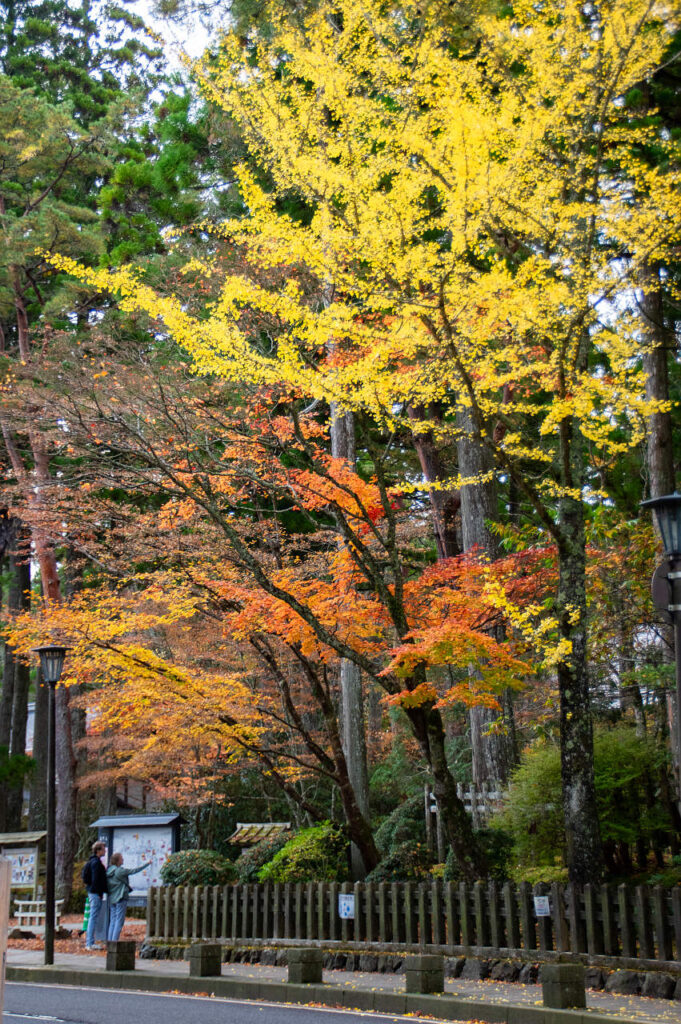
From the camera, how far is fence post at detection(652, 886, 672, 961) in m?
8.77

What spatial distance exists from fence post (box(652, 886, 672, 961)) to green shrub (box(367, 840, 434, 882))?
4097 mm

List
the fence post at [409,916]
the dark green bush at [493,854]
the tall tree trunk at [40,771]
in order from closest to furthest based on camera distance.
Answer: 1. the fence post at [409,916]
2. the dark green bush at [493,854]
3. the tall tree trunk at [40,771]

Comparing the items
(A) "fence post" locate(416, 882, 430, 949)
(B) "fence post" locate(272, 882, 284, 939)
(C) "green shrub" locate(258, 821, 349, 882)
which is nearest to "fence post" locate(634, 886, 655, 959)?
(A) "fence post" locate(416, 882, 430, 949)

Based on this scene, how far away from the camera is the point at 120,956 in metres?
12.2

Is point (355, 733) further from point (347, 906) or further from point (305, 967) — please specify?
point (305, 967)

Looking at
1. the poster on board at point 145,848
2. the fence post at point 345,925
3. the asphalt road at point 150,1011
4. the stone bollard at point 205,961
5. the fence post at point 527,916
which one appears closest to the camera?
the asphalt road at point 150,1011

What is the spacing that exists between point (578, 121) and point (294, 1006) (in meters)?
10.5

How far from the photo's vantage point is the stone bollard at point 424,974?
29.2 feet

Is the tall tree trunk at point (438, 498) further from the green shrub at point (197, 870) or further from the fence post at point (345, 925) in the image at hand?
the fence post at point (345, 925)

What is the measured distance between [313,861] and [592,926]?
509 centimetres

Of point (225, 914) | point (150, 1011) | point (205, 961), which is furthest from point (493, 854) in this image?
point (150, 1011)

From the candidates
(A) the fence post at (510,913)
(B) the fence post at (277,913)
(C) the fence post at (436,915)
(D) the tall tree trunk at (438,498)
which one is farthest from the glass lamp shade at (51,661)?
(D) the tall tree trunk at (438,498)

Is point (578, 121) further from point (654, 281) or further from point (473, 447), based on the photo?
point (473, 447)

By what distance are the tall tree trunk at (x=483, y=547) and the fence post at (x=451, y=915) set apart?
3728 mm
